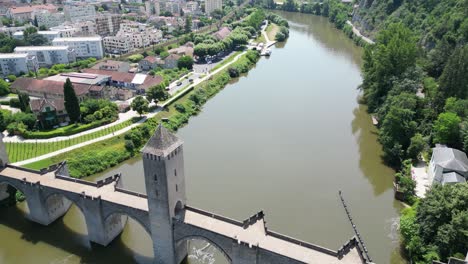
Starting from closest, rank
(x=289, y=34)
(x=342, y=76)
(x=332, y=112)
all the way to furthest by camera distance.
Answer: (x=332, y=112)
(x=342, y=76)
(x=289, y=34)

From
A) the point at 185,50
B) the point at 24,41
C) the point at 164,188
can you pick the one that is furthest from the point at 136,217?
the point at 24,41

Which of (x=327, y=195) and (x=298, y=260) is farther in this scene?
(x=327, y=195)

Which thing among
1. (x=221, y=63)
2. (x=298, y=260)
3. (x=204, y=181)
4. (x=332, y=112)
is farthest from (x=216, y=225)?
(x=221, y=63)

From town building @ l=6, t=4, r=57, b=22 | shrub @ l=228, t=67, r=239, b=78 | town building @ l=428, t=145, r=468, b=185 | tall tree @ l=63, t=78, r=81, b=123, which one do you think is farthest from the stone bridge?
town building @ l=6, t=4, r=57, b=22

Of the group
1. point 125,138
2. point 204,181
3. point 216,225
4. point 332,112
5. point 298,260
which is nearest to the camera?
point 298,260

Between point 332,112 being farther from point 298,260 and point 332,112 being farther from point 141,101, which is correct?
point 298,260

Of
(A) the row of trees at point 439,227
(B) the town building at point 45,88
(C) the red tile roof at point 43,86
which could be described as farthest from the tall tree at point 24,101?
(A) the row of trees at point 439,227

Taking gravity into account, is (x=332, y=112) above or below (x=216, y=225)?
below

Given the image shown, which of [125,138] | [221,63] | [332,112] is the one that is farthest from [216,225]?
[221,63]
